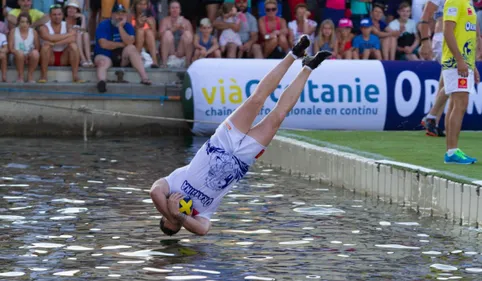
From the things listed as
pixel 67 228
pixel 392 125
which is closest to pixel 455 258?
pixel 67 228

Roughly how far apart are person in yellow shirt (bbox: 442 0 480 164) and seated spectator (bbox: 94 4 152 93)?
8.89 meters

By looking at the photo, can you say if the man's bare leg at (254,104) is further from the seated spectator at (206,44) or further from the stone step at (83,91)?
the seated spectator at (206,44)

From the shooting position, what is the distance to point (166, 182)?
10047 millimetres

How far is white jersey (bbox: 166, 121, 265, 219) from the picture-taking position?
10008 millimetres

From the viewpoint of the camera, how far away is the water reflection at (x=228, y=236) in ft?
27.5

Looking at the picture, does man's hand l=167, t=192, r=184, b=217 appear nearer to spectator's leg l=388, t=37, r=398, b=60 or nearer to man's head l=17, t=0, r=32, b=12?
man's head l=17, t=0, r=32, b=12

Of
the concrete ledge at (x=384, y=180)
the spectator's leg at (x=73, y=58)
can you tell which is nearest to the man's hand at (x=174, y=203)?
the concrete ledge at (x=384, y=180)

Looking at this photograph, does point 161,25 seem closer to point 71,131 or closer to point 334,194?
point 71,131

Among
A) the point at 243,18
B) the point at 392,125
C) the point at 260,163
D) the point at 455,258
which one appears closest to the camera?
the point at 455,258

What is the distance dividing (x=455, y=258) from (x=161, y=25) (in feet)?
43.7

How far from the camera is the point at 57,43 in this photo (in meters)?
20.7

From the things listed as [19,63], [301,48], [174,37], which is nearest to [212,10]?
[174,37]

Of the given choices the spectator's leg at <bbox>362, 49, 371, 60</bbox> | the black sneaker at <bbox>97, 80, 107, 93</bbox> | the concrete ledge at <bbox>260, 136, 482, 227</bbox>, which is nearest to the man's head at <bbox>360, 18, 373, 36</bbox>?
the spectator's leg at <bbox>362, 49, 371, 60</bbox>

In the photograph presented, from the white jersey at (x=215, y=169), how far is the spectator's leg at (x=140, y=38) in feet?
36.6
